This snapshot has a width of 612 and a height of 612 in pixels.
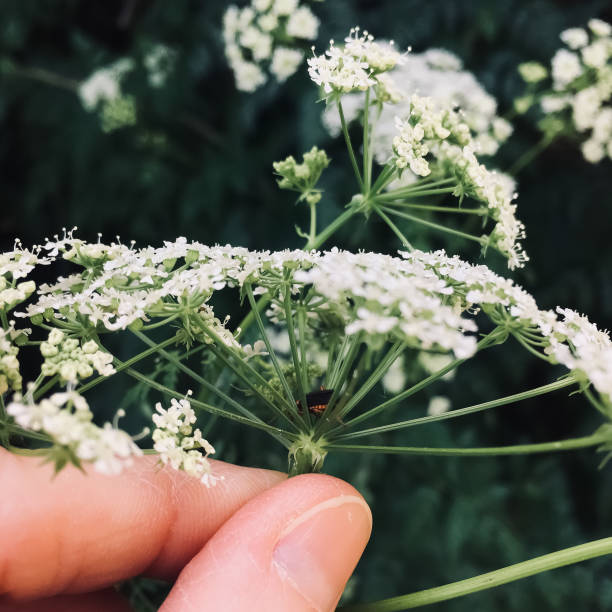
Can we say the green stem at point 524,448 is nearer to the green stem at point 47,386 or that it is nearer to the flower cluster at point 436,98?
the green stem at point 47,386

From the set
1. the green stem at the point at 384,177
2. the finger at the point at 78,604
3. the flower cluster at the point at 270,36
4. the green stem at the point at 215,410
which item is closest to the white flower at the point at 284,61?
the flower cluster at the point at 270,36

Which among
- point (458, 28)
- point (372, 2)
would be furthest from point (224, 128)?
point (458, 28)

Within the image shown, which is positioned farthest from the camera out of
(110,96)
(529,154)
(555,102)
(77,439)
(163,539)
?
(110,96)

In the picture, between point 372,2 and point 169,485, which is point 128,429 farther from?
point 372,2

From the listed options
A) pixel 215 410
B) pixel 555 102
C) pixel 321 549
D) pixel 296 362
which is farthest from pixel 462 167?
pixel 555 102

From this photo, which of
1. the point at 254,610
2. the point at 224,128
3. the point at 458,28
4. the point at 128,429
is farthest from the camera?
the point at 224,128

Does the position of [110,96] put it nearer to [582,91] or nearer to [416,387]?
[582,91]
